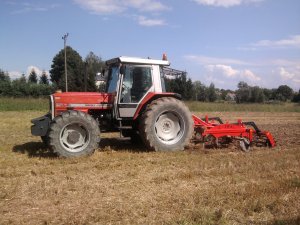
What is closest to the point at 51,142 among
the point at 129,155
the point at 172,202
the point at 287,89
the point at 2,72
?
the point at 129,155

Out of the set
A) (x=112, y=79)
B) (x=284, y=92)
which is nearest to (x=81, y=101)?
(x=112, y=79)

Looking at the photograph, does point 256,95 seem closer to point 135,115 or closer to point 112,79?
point 112,79

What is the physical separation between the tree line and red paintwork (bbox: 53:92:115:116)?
2.81ft

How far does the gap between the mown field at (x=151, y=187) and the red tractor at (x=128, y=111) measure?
1.52 ft

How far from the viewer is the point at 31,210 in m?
4.93

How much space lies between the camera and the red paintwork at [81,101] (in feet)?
29.7

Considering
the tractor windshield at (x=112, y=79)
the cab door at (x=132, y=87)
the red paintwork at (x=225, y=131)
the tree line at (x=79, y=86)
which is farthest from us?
the tree line at (x=79, y=86)

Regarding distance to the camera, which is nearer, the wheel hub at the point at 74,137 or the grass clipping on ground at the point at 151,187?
the grass clipping on ground at the point at 151,187

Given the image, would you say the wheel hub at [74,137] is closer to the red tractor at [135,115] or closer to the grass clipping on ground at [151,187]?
the red tractor at [135,115]

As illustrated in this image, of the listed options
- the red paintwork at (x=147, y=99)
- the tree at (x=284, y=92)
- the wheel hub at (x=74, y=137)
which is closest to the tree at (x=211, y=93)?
the tree at (x=284, y=92)

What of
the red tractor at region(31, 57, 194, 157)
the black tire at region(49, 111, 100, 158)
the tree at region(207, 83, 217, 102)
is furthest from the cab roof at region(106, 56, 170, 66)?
the tree at region(207, 83, 217, 102)

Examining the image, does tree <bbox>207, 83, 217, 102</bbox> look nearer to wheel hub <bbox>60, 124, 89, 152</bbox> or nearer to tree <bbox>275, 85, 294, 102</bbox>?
tree <bbox>275, 85, 294, 102</bbox>

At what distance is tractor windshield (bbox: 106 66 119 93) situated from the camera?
31.1ft

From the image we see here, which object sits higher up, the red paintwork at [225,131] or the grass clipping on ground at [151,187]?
the red paintwork at [225,131]
